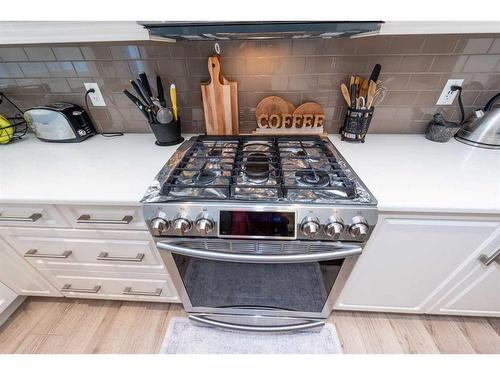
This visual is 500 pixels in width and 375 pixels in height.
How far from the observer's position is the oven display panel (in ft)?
2.19

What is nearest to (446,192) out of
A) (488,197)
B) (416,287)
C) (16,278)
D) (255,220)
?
(488,197)

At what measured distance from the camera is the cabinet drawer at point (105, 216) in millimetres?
778

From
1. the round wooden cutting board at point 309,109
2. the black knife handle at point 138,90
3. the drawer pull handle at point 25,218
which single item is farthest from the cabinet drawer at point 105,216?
the round wooden cutting board at point 309,109

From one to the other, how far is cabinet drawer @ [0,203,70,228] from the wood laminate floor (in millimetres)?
740

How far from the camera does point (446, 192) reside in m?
0.73

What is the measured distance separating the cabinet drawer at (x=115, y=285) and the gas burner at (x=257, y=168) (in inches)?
26.8

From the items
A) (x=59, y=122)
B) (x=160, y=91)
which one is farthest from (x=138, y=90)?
(x=59, y=122)

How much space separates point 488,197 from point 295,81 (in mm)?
903

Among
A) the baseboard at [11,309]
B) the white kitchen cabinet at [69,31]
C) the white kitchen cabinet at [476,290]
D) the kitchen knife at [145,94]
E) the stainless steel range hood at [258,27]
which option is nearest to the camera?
the stainless steel range hood at [258,27]

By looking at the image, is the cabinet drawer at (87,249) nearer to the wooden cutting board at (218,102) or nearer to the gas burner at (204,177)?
the gas burner at (204,177)

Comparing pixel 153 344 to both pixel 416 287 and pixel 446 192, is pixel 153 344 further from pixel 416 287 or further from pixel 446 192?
pixel 446 192

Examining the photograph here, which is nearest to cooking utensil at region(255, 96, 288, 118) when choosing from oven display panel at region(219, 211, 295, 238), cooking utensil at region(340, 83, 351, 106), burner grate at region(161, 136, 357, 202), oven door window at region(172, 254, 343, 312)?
burner grate at region(161, 136, 357, 202)
